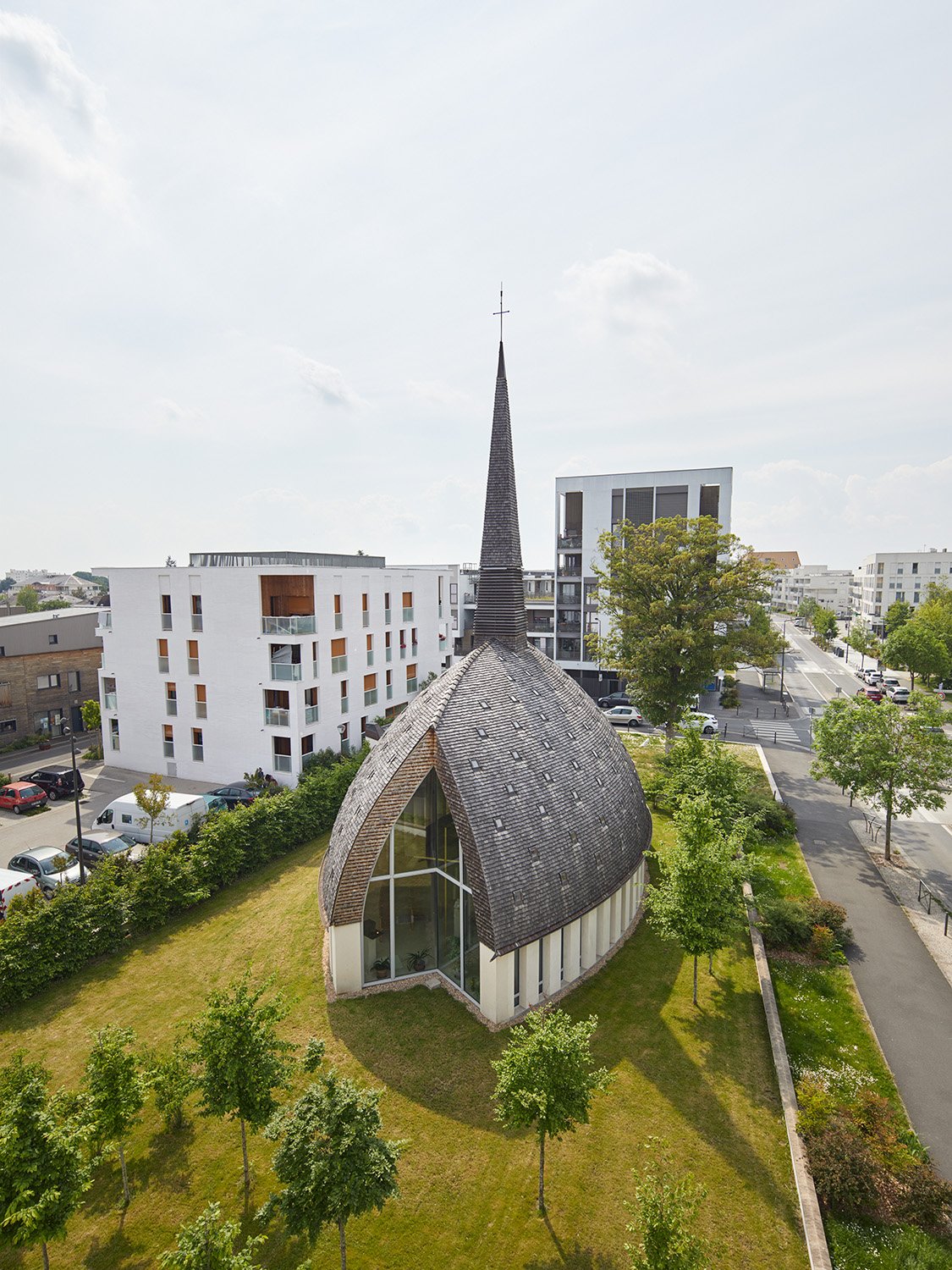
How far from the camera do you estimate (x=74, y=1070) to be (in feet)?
46.4

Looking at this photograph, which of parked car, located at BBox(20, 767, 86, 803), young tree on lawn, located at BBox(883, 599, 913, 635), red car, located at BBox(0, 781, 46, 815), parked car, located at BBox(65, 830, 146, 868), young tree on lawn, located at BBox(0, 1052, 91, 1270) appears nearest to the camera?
young tree on lawn, located at BBox(0, 1052, 91, 1270)

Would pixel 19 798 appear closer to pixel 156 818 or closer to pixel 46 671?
pixel 156 818

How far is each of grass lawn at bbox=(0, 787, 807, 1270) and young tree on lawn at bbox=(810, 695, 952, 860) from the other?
991 centimetres

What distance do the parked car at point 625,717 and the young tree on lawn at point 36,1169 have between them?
41503mm

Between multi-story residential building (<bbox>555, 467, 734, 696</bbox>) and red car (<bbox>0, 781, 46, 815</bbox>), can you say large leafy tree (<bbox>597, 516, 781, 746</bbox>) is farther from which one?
red car (<bbox>0, 781, 46, 815</bbox>)

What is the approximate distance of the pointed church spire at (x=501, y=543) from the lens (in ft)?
65.9

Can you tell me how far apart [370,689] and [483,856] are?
25.6 m

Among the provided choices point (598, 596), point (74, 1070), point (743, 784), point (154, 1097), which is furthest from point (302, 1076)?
point (598, 596)

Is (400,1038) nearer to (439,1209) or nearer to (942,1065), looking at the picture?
(439,1209)

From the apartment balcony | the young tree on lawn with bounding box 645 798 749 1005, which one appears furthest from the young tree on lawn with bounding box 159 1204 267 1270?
the apartment balcony

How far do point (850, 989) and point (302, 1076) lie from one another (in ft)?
46.7

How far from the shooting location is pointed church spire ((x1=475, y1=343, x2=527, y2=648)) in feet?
65.9

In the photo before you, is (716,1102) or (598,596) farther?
(598,596)

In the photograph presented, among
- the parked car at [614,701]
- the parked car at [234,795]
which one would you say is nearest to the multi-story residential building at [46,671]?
the parked car at [234,795]
